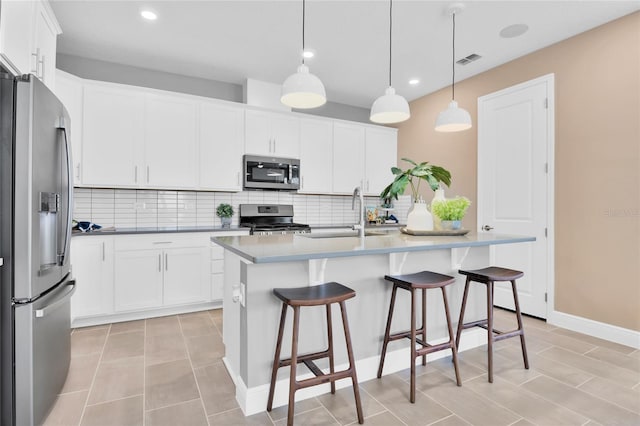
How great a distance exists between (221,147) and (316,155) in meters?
1.34

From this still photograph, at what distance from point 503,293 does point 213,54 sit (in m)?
4.23

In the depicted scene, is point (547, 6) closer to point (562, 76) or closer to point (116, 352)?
point (562, 76)

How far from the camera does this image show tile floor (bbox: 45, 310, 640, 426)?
1.85m

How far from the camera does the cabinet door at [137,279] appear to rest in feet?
11.0

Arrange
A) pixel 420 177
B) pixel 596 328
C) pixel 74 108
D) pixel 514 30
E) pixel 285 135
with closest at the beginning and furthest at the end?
pixel 420 177, pixel 596 328, pixel 514 30, pixel 74 108, pixel 285 135

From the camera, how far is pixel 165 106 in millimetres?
3764

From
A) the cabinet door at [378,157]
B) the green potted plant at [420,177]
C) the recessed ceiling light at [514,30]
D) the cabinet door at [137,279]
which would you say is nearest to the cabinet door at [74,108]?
the cabinet door at [137,279]

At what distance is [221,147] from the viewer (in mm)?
4070

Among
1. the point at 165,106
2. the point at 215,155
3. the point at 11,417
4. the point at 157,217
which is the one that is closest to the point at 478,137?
the point at 215,155

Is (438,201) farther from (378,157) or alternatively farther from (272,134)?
(378,157)

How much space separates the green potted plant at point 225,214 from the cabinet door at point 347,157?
5.08 ft

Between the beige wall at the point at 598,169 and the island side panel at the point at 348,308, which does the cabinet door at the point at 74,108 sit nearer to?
the island side panel at the point at 348,308

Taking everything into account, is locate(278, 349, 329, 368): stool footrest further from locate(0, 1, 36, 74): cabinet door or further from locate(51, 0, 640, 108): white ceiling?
locate(51, 0, 640, 108): white ceiling

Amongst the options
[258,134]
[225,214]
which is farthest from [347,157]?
[225,214]
